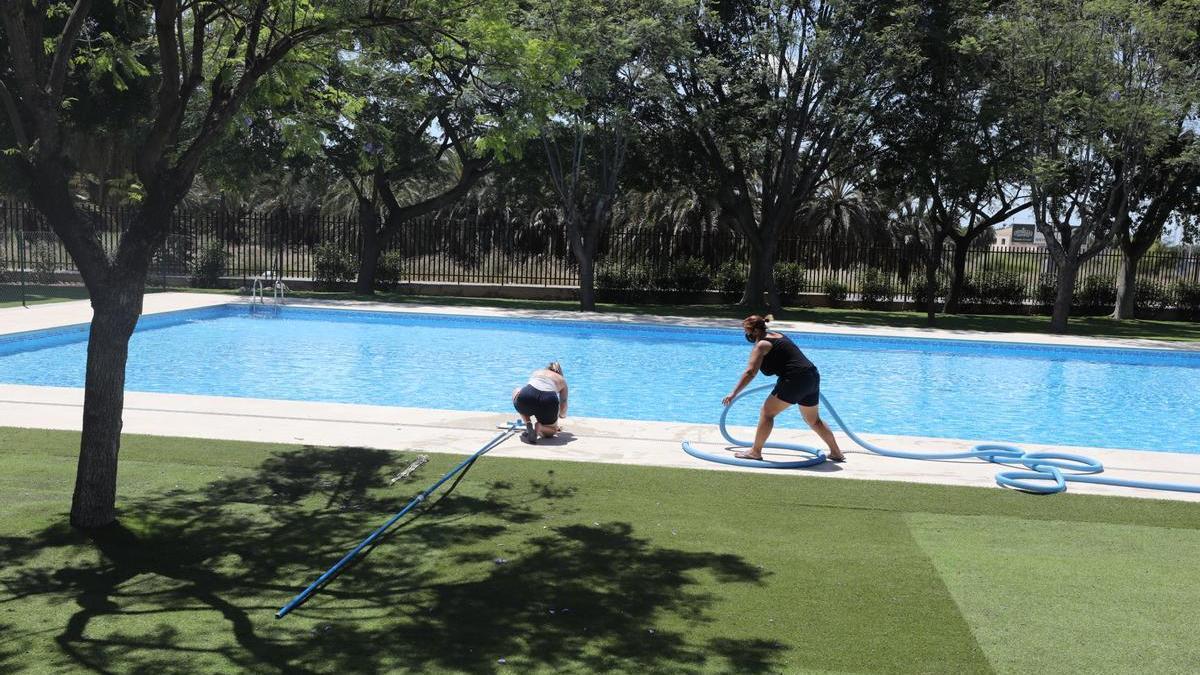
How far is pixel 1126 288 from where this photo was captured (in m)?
27.4

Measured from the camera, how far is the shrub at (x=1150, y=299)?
1120 inches

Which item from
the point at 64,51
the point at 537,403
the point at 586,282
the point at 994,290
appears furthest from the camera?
the point at 994,290

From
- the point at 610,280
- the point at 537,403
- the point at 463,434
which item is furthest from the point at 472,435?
the point at 610,280

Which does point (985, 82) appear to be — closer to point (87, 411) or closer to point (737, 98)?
point (737, 98)

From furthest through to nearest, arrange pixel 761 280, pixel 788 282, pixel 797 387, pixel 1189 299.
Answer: pixel 1189 299 < pixel 788 282 < pixel 761 280 < pixel 797 387

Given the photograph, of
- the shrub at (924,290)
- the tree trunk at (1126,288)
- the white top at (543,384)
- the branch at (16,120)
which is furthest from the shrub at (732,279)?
the branch at (16,120)

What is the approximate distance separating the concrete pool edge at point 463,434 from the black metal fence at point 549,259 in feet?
59.4

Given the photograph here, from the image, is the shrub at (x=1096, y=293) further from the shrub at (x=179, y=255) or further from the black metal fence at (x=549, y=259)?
the shrub at (x=179, y=255)

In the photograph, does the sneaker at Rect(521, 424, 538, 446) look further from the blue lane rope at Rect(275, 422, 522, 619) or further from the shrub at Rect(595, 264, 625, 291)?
the shrub at Rect(595, 264, 625, 291)

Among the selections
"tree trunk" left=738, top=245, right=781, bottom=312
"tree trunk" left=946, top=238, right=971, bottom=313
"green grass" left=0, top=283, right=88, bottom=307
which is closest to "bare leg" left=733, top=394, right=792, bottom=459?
"green grass" left=0, top=283, right=88, bottom=307

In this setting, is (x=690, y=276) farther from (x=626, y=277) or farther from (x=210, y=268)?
(x=210, y=268)

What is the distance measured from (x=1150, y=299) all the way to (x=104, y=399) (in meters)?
29.9

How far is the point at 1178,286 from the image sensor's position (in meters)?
28.4

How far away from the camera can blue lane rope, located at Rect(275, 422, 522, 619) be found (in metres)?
4.73
